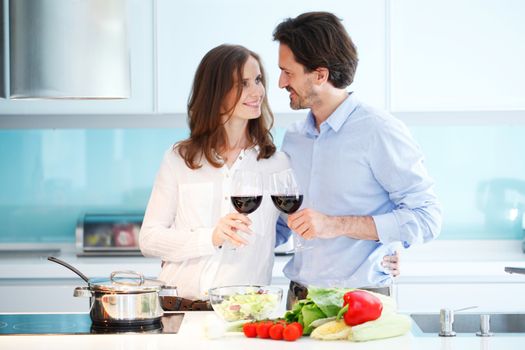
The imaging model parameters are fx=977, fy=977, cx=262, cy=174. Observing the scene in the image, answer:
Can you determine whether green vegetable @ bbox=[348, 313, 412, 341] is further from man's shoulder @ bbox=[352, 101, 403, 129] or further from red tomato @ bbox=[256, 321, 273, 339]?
man's shoulder @ bbox=[352, 101, 403, 129]

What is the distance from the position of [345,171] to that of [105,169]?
2.39 meters

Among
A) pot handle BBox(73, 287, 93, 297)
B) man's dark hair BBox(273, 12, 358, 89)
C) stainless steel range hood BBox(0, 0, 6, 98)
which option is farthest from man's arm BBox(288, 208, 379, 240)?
stainless steel range hood BBox(0, 0, 6, 98)

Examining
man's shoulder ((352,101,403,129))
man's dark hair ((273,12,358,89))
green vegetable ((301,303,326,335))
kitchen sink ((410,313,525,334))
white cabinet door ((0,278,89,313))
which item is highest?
man's dark hair ((273,12,358,89))

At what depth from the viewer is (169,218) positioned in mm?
3248

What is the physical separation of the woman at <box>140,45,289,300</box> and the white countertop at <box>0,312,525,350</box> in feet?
1.89

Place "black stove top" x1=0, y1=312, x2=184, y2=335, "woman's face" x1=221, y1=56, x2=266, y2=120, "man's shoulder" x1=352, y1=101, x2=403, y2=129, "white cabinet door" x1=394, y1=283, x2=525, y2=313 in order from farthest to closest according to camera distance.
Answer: "white cabinet door" x1=394, y1=283, x2=525, y2=313, "woman's face" x1=221, y1=56, x2=266, y2=120, "man's shoulder" x1=352, y1=101, x2=403, y2=129, "black stove top" x1=0, y1=312, x2=184, y2=335

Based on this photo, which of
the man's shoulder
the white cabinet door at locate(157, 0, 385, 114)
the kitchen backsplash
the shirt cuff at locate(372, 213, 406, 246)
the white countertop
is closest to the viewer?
the white countertop

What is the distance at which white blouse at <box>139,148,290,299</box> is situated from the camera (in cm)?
314

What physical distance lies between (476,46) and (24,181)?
2455 mm

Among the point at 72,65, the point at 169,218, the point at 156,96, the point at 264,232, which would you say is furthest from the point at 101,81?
the point at 156,96

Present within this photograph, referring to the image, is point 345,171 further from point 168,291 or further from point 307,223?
point 168,291

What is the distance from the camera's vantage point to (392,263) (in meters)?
3.11

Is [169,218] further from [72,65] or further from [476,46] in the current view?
[476,46]

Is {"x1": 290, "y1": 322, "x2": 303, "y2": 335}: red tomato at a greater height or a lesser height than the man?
lesser
